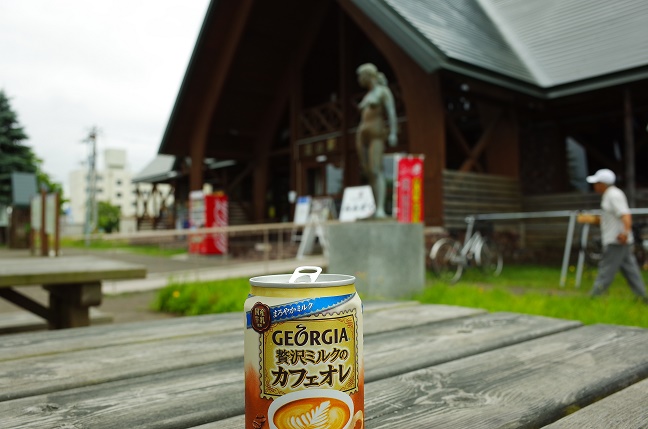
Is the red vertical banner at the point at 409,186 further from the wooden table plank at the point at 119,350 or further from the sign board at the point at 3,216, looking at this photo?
the sign board at the point at 3,216

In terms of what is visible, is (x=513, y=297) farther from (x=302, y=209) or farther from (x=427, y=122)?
(x=302, y=209)

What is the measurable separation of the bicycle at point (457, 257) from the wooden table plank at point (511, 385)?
24.4 ft

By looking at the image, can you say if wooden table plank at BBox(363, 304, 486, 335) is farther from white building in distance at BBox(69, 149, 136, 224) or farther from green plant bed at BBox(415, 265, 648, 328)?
white building in distance at BBox(69, 149, 136, 224)

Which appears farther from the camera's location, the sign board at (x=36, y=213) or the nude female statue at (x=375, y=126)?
the sign board at (x=36, y=213)

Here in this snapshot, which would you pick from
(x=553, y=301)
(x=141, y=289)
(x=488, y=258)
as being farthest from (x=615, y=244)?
(x=141, y=289)

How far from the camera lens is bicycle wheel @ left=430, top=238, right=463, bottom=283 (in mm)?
8914

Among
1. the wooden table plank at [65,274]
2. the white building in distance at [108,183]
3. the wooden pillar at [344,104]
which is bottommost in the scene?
the wooden table plank at [65,274]

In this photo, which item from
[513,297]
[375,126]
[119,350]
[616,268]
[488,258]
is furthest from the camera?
[488,258]

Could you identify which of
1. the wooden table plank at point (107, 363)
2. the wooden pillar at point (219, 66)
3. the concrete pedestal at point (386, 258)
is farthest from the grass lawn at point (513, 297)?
the wooden pillar at point (219, 66)

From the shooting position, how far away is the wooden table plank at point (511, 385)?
3.14ft

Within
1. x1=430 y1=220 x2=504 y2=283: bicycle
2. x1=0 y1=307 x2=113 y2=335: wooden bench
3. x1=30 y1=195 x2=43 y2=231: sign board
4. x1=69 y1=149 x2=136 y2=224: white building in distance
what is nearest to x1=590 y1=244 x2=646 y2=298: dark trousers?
x1=430 y1=220 x2=504 y2=283: bicycle

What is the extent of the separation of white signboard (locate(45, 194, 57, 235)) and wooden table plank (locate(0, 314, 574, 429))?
8119 mm

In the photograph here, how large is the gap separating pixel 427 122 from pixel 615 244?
18.2 feet

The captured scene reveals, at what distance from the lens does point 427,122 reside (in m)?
10.9
